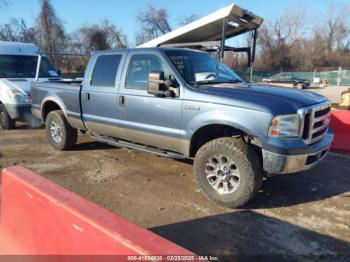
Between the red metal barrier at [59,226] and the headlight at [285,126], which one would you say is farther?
the headlight at [285,126]

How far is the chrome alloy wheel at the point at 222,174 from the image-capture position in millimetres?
4109

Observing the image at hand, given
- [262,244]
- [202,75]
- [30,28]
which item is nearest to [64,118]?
[202,75]

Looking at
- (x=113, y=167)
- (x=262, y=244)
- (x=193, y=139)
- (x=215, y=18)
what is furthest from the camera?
(x=215, y=18)

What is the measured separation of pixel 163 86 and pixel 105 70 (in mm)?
1572

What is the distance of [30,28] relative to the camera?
41.9 metres

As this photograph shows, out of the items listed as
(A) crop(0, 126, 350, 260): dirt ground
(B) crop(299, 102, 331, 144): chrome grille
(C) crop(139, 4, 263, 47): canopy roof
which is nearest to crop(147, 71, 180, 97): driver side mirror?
(A) crop(0, 126, 350, 260): dirt ground

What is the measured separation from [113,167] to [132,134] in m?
0.88

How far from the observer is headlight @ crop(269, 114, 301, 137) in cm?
374

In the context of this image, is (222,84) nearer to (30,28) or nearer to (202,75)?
(202,75)

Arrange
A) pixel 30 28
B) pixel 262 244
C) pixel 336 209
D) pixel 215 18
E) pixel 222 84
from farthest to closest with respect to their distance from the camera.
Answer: pixel 30 28, pixel 215 18, pixel 222 84, pixel 336 209, pixel 262 244

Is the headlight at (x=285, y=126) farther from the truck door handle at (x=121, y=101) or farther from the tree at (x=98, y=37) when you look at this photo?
the tree at (x=98, y=37)

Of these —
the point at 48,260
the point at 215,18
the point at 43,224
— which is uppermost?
the point at 215,18

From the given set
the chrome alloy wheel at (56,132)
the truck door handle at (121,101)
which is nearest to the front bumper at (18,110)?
the chrome alloy wheel at (56,132)

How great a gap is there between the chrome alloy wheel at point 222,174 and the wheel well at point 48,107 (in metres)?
4.02
